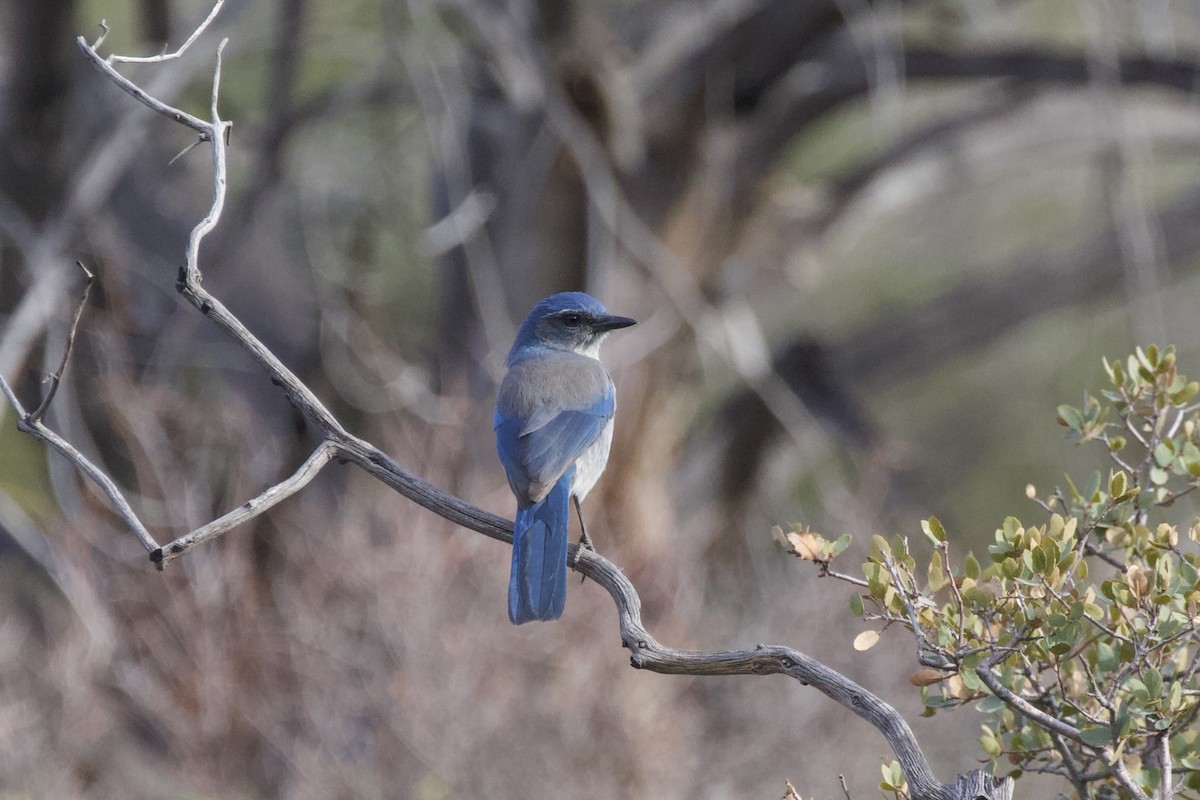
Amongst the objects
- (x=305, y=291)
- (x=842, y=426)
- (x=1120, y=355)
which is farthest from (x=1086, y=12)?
(x=1120, y=355)

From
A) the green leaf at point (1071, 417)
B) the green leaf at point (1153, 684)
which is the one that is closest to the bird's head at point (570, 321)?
the green leaf at point (1071, 417)

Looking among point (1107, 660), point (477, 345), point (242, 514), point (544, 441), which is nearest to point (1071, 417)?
point (1107, 660)

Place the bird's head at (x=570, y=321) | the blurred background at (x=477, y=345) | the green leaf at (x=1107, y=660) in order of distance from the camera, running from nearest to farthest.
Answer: the green leaf at (x=1107, y=660)
the bird's head at (x=570, y=321)
the blurred background at (x=477, y=345)

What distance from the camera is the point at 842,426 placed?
10.0 metres

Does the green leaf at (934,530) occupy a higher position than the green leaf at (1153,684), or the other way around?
the green leaf at (934,530)

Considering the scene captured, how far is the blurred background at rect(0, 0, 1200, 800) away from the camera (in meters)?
6.36

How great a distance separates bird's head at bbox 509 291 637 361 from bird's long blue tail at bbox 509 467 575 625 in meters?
1.63

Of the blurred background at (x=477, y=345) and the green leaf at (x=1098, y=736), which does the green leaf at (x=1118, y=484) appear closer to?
the green leaf at (x=1098, y=736)

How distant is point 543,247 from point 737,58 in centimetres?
185

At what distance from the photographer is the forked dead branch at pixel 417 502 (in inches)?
83.0

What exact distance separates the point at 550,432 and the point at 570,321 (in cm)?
102

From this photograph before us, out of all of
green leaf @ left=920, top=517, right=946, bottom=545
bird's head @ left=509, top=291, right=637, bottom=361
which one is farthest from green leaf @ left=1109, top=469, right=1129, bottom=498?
bird's head @ left=509, top=291, right=637, bottom=361

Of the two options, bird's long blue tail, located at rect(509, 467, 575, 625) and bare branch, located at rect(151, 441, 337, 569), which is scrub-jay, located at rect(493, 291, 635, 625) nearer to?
bird's long blue tail, located at rect(509, 467, 575, 625)

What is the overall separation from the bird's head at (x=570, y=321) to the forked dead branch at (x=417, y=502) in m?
2.35
